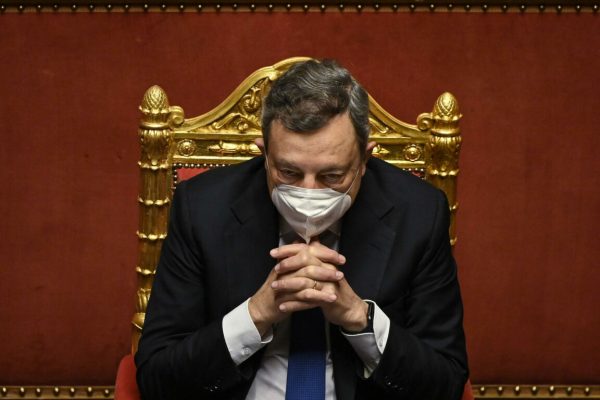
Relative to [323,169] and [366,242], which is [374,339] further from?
[323,169]

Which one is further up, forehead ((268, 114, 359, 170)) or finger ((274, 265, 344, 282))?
forehead ((268, 114, 359, 170))

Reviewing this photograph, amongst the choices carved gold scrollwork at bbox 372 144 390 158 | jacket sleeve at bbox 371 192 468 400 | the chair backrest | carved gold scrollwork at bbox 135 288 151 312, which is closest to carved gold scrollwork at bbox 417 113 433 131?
the chair backrest

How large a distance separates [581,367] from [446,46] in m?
1.21

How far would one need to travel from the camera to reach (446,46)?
3.64 metres

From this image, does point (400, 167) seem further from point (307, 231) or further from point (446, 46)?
point (446, 46)

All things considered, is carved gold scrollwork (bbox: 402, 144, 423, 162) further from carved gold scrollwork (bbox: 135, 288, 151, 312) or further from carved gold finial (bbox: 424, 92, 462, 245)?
carved gold scrollwork (bbox: 135, 288, 151, 312)

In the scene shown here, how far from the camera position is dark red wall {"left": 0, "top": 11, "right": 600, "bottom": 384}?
361 cm

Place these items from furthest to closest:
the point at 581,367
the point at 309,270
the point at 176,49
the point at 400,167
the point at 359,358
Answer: the point at 581,367 < the point at 176,49 < the point at 400,167 < the point at 359,358 < the point at 309,270

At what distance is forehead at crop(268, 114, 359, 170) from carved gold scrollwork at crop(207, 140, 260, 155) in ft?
1.41

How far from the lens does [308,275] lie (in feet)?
7.66

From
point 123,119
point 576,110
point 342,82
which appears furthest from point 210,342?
point 576,110

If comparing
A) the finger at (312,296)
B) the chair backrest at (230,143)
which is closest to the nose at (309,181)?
the finger at (312,296)

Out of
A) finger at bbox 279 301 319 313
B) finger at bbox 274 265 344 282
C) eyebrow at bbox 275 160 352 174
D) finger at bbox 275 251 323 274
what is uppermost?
eyebrow at bbox 275 160 352 174

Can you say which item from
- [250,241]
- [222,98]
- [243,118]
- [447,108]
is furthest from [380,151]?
[222,98]
